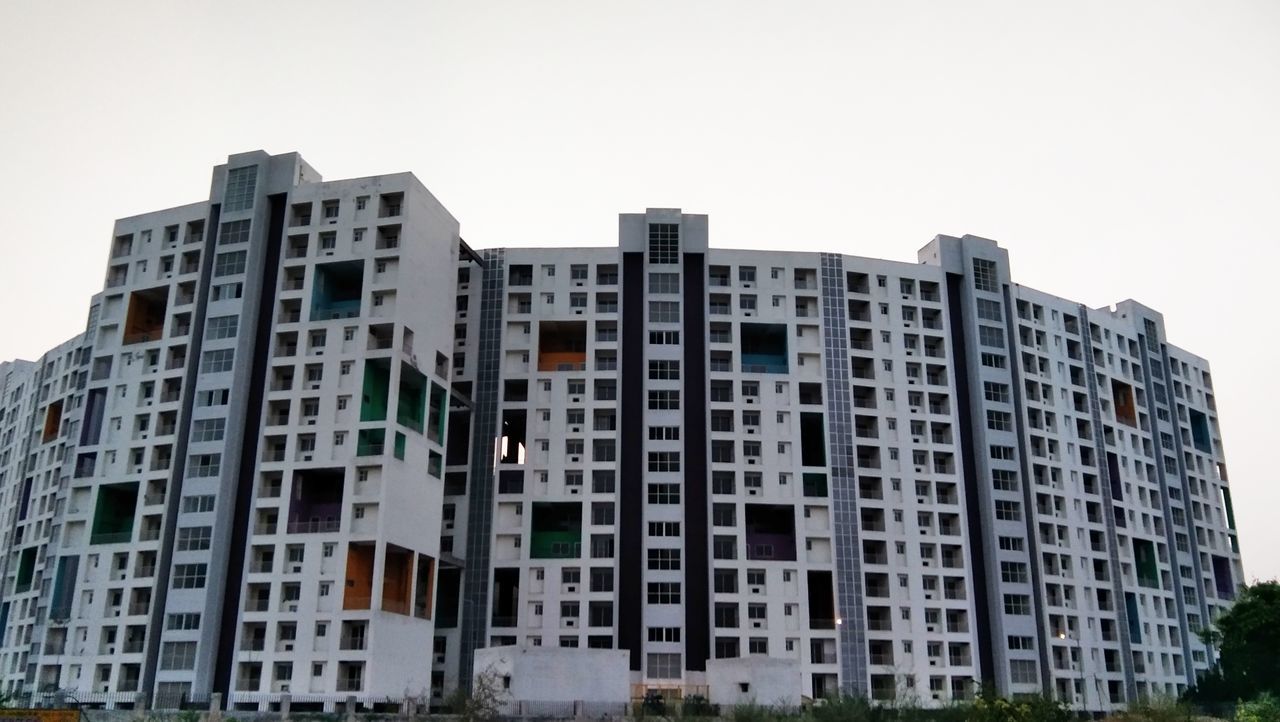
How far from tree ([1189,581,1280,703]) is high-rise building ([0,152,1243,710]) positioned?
31.9ft

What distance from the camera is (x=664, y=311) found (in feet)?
301

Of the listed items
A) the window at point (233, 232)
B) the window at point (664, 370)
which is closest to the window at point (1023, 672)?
the window at point (664, 370)

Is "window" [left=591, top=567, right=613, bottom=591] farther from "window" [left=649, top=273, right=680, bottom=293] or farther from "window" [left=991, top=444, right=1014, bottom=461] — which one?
"window" [left=991, top=444, right=1014, bottom=461]

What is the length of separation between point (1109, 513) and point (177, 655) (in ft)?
238

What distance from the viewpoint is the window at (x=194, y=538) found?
75.0 m

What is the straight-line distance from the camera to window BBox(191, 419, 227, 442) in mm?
77625

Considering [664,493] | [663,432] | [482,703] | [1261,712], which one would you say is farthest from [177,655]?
[1261,712]

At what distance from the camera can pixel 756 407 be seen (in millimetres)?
89688

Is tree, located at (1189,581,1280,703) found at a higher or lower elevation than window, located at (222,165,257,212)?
lower

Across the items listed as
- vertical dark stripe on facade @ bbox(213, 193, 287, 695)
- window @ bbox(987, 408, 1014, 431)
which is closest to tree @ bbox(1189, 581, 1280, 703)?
window @ bbox(987, 408, 1014, 431)

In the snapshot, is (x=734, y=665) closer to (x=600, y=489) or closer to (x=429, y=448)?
(x=600, y=489)

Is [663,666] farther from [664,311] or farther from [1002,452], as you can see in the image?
[1002,452]

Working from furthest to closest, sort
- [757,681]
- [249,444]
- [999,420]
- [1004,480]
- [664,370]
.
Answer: [999,420], [1004,480], [664,370], [249,444], [757,681]

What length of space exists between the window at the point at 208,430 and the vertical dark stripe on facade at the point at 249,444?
155cm
